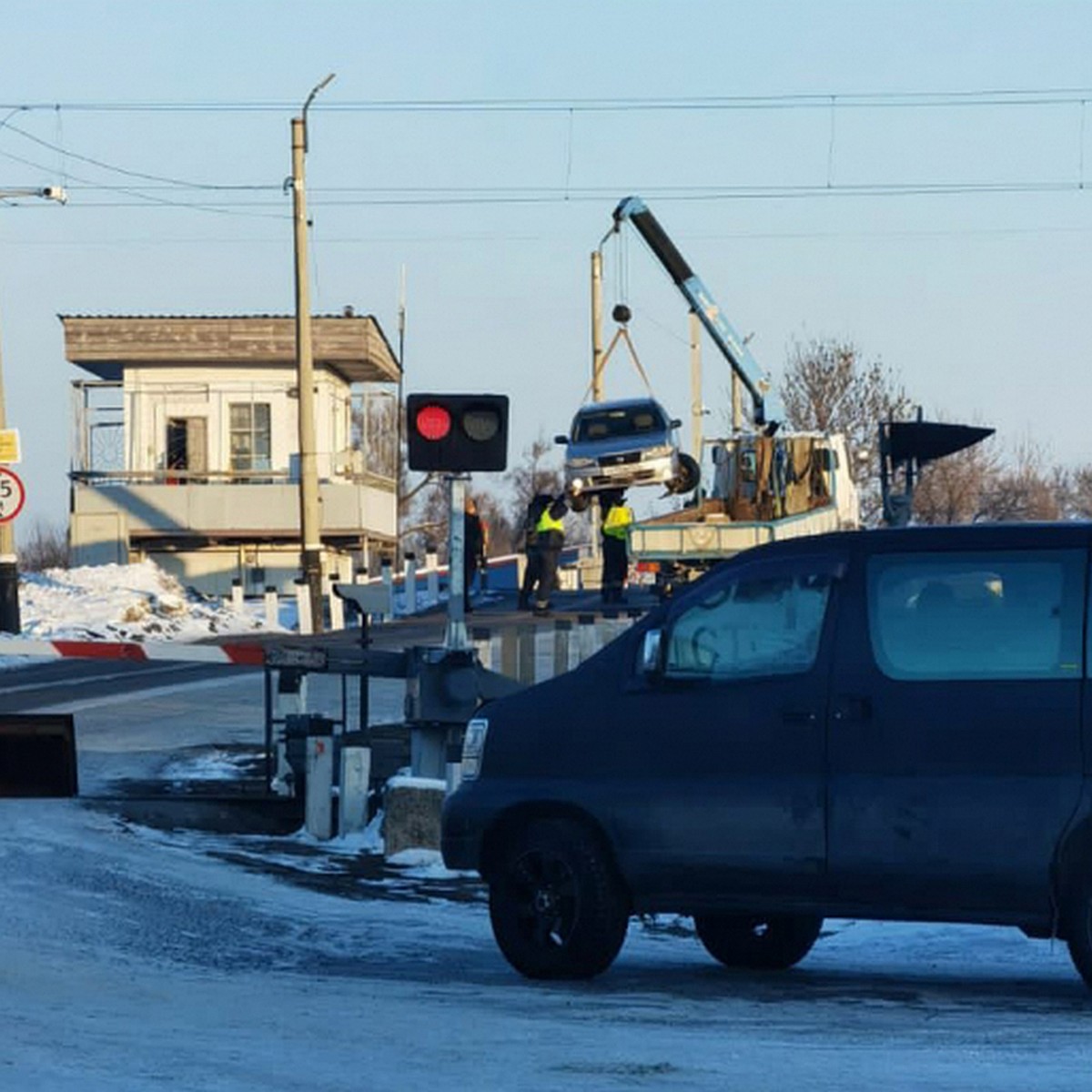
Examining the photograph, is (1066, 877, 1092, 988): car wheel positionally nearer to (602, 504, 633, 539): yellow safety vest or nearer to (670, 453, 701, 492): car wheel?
(602, 504, 633, 539): yellow safety vest

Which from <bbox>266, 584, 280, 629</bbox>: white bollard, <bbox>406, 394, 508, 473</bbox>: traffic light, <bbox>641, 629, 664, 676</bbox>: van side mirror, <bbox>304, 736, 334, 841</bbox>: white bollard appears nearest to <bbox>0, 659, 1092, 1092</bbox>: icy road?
<bbox>641, 629, 664, 676</bbox>: van side mirror

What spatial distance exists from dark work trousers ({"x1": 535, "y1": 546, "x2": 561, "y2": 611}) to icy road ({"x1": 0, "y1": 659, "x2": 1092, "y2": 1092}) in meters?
27.1

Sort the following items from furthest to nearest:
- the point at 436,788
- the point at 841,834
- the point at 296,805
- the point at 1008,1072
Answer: the point at 296,805 < the point at 436,788 < the point at 841,834 < the point at 1008,1072

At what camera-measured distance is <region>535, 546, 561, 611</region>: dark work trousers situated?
139 ft

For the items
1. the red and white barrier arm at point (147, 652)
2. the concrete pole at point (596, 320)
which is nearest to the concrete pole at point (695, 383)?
the concrete pole at point (596, 320)

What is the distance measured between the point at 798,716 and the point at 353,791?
6.97m

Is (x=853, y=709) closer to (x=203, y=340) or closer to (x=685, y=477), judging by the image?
(x=685, y=477)

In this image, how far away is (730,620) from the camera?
1072 cm

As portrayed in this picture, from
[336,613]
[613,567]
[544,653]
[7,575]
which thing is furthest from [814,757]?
[336,613]

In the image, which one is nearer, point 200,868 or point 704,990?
point 704,990

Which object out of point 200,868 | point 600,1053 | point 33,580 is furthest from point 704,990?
point 33,580

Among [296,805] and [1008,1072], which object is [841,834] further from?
[296,805]

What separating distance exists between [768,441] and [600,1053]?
38.0 meters

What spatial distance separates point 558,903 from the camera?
10.7 metres
